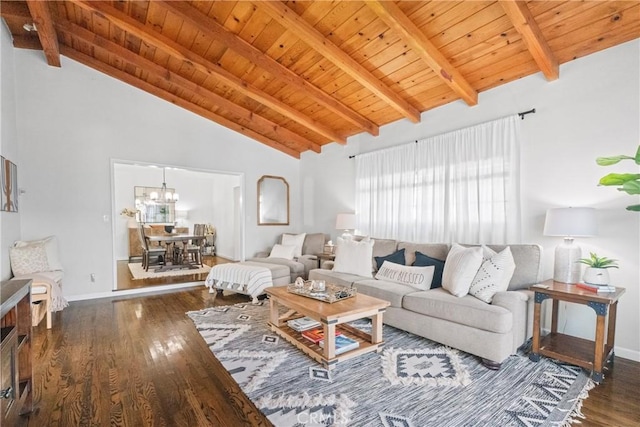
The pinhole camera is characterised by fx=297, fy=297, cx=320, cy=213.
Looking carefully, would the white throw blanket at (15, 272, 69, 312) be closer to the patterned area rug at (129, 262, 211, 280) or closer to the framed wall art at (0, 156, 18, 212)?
the framed wall art at (0, 156, 18, 212)

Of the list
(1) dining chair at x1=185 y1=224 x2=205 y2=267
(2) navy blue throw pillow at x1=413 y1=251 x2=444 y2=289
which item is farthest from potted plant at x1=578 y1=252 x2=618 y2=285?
(1) dining chair at x1=185 y1=224 x2=205 y2=267

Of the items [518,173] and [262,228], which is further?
[262,228]

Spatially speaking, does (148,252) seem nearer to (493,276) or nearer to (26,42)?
(26,42)

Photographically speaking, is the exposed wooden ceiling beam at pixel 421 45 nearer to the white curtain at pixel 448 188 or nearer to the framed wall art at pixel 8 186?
the white curtain at pixel 448 188

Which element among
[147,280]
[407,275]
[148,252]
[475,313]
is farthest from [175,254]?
[475,313]

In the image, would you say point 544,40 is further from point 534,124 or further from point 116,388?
point 116,388

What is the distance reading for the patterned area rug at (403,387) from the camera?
179 centimetres

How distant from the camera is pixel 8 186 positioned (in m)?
3.36

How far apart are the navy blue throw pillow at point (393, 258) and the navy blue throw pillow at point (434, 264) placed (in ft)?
0.73

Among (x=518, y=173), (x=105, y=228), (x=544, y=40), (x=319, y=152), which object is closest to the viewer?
(x=544, y=40)

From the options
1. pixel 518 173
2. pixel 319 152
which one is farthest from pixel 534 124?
pixel 319 152

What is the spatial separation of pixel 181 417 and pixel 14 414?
79 cm

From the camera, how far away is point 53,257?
3.94 meters

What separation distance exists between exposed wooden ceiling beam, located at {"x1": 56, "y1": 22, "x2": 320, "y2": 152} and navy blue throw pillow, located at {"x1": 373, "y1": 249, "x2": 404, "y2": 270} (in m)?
2.95
